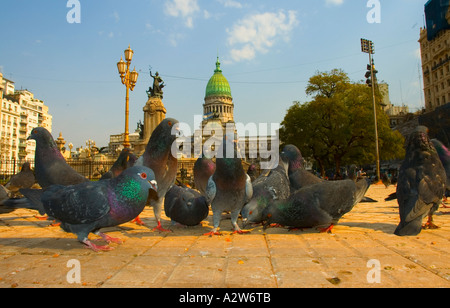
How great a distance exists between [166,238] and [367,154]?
2887 centimetres

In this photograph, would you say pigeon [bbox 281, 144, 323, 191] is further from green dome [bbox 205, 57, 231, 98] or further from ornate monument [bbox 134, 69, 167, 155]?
green dome [bbox 205, 57, 231, 98]

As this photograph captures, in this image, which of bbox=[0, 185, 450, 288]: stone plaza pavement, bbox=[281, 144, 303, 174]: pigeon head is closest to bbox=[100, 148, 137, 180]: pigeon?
bbox=[0, 185, 450, 288]: stone plaza pavement

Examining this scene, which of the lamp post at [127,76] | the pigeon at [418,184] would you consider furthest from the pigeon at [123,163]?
the lamp post at [127,76]

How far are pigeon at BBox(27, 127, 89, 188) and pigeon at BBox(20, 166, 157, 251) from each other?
151 cm

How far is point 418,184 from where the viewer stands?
16.0 feet

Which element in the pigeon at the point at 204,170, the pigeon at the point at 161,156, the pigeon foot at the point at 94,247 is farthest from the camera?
the pigeon at the point at 204,170

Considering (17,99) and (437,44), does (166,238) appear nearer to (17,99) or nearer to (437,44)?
(437,44)

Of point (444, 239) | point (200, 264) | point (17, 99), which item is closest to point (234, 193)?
point (200, 264)

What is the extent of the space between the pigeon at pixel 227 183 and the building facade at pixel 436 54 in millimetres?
61879

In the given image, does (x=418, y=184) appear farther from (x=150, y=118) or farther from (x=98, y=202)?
(x=150, y=118)

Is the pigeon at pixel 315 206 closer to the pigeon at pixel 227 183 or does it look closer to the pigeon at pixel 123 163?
the pigeon at pixel 227 183

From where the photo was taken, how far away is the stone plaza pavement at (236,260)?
277cm

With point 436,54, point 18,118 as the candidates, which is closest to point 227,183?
point 436,54

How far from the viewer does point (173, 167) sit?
248 inches
